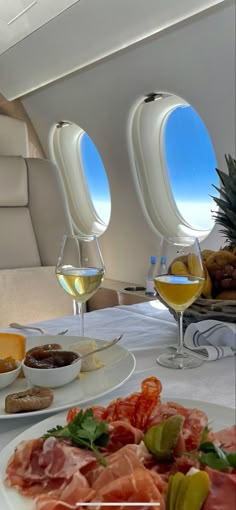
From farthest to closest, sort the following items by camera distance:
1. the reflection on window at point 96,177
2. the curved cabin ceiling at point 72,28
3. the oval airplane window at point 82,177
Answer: the oval airplane window at point 82,177 → the reflection on window at point 96,177 → the curved cabin ceiling at point 72,28

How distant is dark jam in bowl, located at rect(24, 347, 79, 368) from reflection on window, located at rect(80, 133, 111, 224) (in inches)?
125

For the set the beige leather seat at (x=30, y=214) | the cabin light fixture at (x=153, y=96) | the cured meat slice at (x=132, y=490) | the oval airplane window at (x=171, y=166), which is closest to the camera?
the cured meat slice at (x=132, y=490)

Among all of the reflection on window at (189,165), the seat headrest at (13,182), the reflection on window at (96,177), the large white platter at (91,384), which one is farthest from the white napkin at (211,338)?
the reflection on window at (96,177)

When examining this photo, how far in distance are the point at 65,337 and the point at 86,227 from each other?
3.73 metres

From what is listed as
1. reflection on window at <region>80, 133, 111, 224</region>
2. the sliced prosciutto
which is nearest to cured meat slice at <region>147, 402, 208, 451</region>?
the sliced prosciutto

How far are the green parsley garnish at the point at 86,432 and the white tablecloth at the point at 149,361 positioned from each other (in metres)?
0.16

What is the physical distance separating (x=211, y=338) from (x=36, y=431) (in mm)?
456

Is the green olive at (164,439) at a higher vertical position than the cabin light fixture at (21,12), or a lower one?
lower

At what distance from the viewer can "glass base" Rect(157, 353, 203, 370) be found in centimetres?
84

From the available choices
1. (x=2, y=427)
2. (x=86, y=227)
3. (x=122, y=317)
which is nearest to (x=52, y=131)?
(x=86, y=227)

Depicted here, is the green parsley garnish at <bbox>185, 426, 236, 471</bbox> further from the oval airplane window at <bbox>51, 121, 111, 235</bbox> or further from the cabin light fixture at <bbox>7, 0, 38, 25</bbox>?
the oval airplane window at <bbox>51, 121, 111, 235</bbox>

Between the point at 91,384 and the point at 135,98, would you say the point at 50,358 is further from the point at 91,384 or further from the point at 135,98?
the point at 135,98

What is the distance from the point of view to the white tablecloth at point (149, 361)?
0.71 m

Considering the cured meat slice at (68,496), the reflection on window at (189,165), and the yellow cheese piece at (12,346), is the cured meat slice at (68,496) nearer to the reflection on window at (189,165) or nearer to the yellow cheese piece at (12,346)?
the yellow cheese piece at (12,346)
